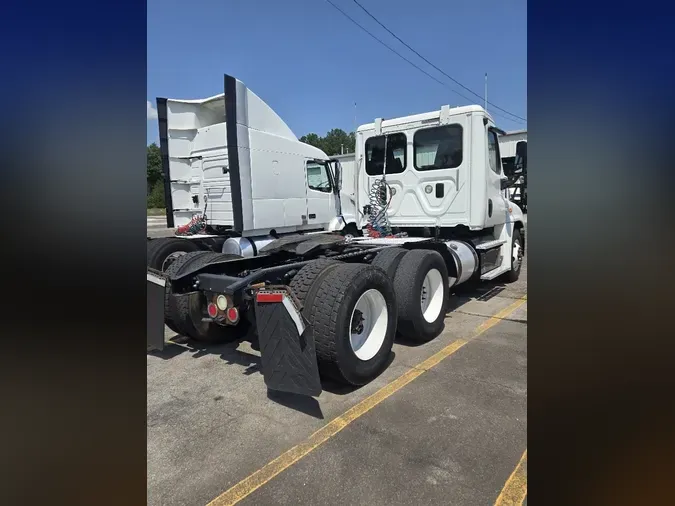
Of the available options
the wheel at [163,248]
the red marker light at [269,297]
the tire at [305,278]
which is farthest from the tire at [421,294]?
the wheel at [163,248]

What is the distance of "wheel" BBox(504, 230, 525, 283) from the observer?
866 centimetres

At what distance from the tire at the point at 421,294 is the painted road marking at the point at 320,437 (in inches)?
15.1

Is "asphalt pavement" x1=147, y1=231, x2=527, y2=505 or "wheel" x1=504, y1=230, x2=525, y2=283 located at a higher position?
"wheel" x1=504, y1=230, x2=525, y2=283

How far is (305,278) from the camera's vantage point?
398 centimetres

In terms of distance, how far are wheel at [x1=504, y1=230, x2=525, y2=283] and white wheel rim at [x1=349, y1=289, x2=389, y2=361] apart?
502cm

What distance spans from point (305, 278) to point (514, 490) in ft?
7.41

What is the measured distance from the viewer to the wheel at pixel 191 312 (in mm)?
4703

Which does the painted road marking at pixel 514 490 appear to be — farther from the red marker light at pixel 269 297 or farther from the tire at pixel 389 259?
the tire at pixel 389 259

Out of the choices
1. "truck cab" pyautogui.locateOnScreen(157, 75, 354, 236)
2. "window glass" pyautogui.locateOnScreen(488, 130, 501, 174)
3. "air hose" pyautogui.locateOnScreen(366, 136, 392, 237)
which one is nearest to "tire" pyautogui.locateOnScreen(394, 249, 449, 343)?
"air hose" pyautogui.locateOnScreen(366, 136, 392, 237)

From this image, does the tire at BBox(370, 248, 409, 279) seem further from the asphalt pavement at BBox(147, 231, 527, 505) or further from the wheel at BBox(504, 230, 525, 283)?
the wheel at BBox(504, 230, 525, 283)
